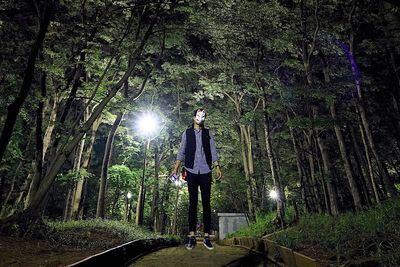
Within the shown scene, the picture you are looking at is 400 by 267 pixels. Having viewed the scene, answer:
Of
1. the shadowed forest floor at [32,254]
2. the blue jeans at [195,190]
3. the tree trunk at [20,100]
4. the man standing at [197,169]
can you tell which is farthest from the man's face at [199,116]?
the tree trunk at [20,100]

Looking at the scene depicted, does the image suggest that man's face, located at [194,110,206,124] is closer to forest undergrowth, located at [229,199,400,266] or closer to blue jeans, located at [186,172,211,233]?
blue jeans, located at [186,172,211,233]

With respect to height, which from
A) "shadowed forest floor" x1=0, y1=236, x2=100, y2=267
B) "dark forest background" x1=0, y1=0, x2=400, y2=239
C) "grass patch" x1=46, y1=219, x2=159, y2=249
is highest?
"dark forest background" x1=0, y1=0, x2=400, y2=239

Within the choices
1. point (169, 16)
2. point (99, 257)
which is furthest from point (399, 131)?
point (99, 257)

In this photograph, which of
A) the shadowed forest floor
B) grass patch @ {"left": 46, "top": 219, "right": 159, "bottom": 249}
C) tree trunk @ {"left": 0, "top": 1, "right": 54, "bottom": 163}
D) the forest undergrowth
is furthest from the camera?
grass patch @ {"left": 46, "top": 219, "right": 159, "bottom": 249}

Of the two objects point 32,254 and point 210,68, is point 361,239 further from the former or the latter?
point 210,68

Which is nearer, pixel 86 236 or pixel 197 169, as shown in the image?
pixel 197 169

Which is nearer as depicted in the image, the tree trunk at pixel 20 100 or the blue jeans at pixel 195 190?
the blue jeans at pixel 195 190

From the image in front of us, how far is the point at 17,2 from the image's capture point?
36.1 ft

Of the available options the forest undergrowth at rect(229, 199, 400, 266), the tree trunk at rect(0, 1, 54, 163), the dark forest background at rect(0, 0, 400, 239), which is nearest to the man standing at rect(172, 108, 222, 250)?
the forest undergrowth at rect(229, 199, 400, 266)

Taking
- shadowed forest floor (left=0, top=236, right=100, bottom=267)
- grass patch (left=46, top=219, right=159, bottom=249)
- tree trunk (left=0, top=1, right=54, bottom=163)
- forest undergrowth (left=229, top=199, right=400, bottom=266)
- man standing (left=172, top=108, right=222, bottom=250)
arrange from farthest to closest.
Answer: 1. grass patch (left=46, top=219, right=159, bottom=249)
2. tree trunk (left=0, top=1, right=54, bottom=163)
3. man standing (left=172, top=108, right=222, bottom=250)
4. shadowed forest floor (left=0, top=236, right=100, bottom=267)
5. forest undergrowth (left=229, top=199, right=400, bottom=266)

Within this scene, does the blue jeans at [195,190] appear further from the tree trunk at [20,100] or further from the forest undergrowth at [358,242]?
the tree trunk at [20,100]

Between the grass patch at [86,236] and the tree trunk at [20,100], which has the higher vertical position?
the tree trunk at [20,100]

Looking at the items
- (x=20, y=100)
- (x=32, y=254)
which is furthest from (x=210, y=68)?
(x=32, y=254)

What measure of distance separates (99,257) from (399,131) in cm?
1734
